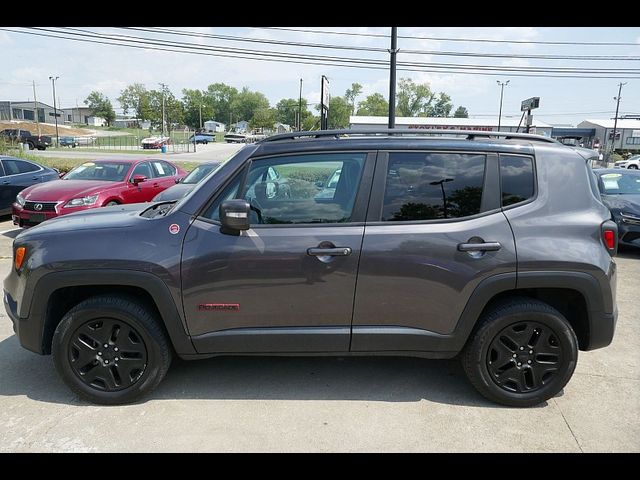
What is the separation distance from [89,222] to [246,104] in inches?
5485

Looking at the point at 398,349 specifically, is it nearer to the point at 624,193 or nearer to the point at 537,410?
the point at 537,410

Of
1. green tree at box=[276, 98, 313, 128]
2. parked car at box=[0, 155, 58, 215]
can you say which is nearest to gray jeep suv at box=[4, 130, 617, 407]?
parked car at box=[0, 155, 58, 215]

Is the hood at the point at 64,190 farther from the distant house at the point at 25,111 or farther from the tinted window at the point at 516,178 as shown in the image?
the distant house at the point at 25,111

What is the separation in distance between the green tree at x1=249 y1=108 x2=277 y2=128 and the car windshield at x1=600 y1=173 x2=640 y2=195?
109597mm

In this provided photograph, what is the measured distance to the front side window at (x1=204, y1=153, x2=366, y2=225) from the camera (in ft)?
10.00

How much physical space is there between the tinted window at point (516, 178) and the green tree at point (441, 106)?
112315 mm

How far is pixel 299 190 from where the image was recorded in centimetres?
318

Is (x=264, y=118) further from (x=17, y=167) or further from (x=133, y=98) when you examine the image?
(x=17, y=167)

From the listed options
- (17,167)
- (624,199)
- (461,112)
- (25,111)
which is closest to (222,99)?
(25,111)

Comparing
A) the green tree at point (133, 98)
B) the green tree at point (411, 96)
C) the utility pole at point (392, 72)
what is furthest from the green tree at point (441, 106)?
the utility pole at point (392, 72)

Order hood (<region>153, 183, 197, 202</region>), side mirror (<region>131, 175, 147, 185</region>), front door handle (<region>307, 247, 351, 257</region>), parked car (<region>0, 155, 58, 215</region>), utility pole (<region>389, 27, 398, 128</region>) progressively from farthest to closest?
parked car (<region>0, 155, 58, 215</region>), utility pole (<region>389, 27, 398, 128</region>), side mirror (<region>131, 175, 147, 185</region>), hood (<region>153, 183, 197, 202</region>), front door handle (<region>307, 247, 351, 257</region>)

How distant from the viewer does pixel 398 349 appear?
3.10 meters

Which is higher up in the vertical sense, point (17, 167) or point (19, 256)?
point (17, 167)

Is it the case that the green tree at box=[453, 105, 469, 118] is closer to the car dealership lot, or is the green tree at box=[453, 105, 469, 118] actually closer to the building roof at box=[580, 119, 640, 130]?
the building roof at box=[580, 119, 640, 130]
